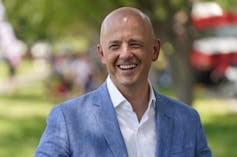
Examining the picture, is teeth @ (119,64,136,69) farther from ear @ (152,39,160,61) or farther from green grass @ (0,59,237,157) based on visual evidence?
green grass @ (0,59,237,157)

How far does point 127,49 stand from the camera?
10.8ft

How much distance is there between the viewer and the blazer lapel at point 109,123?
3231 millimetres

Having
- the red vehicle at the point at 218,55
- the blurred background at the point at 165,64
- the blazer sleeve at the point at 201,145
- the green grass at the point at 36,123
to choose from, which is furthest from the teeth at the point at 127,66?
the red vehicle at the point at 218,55

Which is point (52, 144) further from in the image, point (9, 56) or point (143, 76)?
point (9, 56)

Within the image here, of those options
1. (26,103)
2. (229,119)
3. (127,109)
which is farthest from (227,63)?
(127,109)

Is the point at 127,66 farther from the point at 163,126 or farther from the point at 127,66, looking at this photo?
the point at 163,126

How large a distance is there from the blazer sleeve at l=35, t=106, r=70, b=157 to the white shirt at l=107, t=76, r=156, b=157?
0.26 meters

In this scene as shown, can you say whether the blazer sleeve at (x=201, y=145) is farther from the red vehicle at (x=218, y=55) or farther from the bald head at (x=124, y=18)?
the red vehicle at (x=218, y=55)

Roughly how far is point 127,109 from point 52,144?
374 millimetres

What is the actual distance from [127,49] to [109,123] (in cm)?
32

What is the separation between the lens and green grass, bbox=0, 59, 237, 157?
14.9 m

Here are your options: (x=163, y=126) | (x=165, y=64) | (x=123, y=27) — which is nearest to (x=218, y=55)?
(x=165, y=64)

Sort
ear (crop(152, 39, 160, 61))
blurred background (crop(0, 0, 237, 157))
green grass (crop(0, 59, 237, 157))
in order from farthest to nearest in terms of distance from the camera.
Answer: green grass (crop(0, 59, 237, 157)) < blurred background (crop(0, 0, 237, 157)) < ear (crop(152, 39, 160, 61))

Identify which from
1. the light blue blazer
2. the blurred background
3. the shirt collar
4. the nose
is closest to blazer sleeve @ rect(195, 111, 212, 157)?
the light blue blazer
